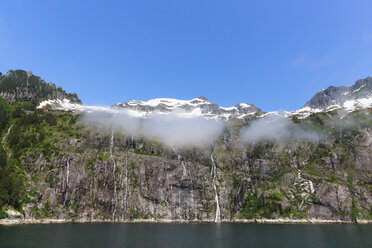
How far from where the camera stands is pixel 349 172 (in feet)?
649

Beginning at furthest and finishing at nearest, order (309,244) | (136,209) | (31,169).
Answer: (136,209), (31,169), (309,244)

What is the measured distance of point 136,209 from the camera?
16712 cm

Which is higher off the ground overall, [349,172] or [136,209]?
[349,172]

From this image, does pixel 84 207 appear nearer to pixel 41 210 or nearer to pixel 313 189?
pixel 41 210

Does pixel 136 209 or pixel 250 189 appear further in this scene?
pixel 250 189

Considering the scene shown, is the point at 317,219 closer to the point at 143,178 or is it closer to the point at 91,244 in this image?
the point at 143,178

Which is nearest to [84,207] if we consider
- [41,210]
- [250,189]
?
[41,210]

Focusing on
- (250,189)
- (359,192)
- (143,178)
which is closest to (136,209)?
(143,178)

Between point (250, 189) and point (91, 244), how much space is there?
502ft

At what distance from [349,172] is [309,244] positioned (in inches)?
6007

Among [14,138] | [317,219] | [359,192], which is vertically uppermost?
[14,138]

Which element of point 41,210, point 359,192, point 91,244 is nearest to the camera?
point 91,244

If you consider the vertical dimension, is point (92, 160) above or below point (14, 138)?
below

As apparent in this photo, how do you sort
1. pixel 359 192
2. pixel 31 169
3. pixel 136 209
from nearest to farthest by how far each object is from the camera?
pixel 31 169 → pixel 136 209 → pixel 359 192
